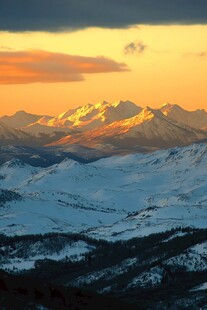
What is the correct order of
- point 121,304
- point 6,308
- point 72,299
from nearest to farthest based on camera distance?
point 6,308
point 72,299
point 121,304

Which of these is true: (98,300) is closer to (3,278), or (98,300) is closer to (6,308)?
(3,278)

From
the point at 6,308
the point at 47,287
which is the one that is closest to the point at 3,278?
the point at 47,287

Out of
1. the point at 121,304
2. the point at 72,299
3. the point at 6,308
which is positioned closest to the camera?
the point at 6,308

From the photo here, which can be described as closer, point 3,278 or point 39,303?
point 39,303

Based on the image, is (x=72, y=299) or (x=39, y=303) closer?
(x=39, y=303)

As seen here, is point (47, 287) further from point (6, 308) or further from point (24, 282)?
point (6, 308)

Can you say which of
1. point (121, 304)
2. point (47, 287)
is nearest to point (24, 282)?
point (47, 287)

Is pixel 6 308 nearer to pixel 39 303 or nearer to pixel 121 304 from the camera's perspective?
pixel 39 303
